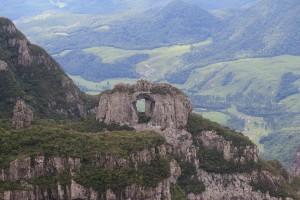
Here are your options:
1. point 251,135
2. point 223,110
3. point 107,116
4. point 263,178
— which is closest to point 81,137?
point 107,116

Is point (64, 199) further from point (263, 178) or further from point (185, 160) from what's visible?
point (263, 178)

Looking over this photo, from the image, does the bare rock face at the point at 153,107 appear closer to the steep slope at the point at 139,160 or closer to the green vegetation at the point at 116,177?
the steep slope at the point at 139,160

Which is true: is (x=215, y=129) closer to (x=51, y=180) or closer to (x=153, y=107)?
(x=153, y=107)

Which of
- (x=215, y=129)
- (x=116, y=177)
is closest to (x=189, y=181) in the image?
(x=215, y=129)

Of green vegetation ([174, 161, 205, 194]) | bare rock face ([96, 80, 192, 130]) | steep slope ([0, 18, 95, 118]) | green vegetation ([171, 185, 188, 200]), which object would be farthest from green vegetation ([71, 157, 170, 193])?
steep slope ([0, 18, 95, 118])

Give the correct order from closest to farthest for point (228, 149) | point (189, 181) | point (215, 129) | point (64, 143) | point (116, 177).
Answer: point (116, 177), point (64, 143), point (189, 181), point (228, 149), point (215, 129)

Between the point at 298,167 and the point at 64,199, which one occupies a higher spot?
the point at 64,199

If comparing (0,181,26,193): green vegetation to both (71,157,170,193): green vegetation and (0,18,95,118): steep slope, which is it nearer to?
(71,157,170,193): green vegetation
